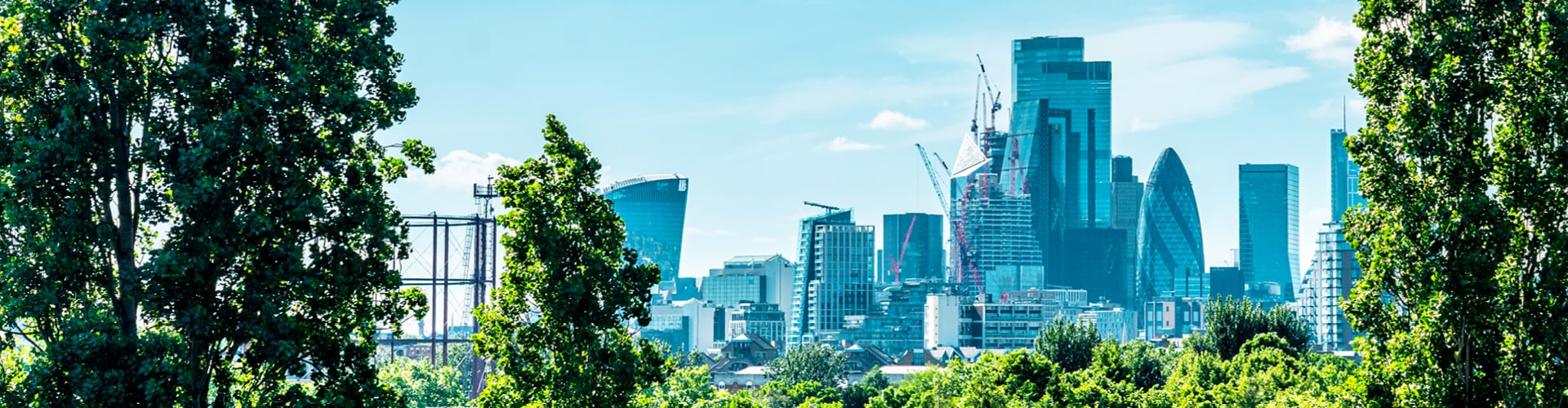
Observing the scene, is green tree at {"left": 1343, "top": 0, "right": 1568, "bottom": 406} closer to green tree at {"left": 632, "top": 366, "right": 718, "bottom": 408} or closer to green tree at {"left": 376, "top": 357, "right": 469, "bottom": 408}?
green tree at {"left": 632, "top": 366, "right": 718, "bottom": 408}

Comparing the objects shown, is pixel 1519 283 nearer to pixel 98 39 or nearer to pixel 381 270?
pixel 381 270

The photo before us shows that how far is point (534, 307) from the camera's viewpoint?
97.6 feet

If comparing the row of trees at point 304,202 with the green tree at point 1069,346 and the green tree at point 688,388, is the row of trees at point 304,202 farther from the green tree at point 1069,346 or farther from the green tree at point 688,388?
the green tree at point 688,388

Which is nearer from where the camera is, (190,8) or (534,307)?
(190,8)

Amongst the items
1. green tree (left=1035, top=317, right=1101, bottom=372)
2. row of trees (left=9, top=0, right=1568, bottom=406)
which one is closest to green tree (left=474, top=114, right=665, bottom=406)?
row of trees (left=9, top=0, right=1568, bottom=406)

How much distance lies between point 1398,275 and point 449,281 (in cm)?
10583

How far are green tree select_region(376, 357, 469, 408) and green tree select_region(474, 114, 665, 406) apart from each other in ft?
302

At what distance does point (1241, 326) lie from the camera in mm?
102750

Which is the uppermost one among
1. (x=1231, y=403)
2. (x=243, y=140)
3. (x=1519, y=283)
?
(x=243, y=140)

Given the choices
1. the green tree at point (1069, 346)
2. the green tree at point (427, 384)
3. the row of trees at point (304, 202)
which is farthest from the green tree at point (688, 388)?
the row of trees at point (304, 202)

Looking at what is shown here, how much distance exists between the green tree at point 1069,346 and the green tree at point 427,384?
47.5m

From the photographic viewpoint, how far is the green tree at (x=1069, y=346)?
9156 centimetres

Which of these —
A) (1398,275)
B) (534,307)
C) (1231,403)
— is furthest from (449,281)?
(1398,275)

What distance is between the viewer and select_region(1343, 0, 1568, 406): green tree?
80.6ft
